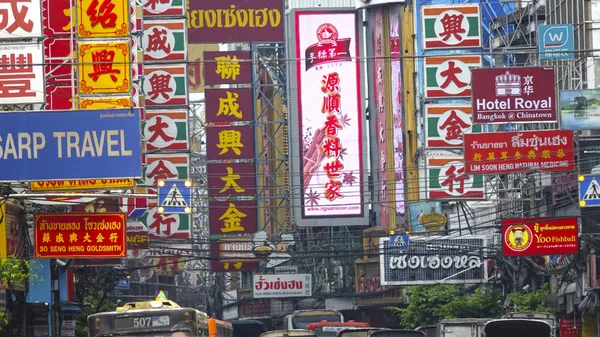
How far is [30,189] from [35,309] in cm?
756

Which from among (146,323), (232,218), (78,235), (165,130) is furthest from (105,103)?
(232,218)

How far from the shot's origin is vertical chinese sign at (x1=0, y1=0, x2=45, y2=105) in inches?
1120

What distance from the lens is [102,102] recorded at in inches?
1184

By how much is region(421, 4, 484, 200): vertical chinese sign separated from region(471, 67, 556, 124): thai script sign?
2946 millimetres

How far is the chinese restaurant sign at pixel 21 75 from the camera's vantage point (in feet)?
93.3

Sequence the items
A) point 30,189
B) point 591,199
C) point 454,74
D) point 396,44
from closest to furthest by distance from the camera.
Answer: point 30,189, point 591,199, point 454,74, point 396,44

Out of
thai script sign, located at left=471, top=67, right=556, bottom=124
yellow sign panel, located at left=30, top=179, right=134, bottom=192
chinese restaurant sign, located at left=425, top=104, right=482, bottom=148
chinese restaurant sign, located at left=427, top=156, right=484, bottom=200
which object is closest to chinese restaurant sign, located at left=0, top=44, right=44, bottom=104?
yellow sign panel, located at left=30, top=179, right=134, bottom=192

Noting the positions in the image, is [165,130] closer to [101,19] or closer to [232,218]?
[232,218]

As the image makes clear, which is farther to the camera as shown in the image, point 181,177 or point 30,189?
point 181,177

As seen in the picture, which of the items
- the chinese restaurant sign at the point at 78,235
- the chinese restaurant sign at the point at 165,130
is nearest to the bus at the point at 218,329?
the chinese restaurant sign at the point at 78,235

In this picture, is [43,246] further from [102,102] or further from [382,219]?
[382,219]

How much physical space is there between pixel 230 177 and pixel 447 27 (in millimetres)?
21333

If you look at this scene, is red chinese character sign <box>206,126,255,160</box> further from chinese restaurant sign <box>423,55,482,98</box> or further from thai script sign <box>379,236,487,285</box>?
chinese restaurant sign <box>423,55,482,98</box>

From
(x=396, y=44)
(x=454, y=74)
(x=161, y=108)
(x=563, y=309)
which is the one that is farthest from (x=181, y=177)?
(x=396, y=44)
